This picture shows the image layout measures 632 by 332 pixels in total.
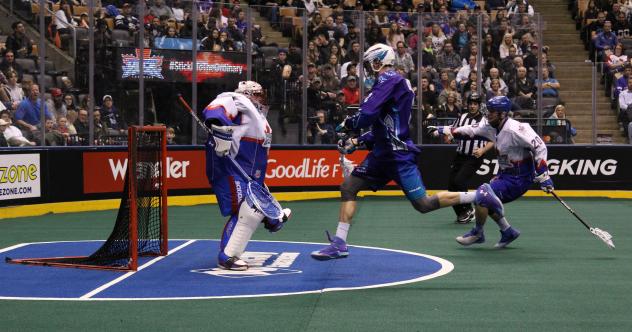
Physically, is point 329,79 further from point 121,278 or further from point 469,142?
point 121,278

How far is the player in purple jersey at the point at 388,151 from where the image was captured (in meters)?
9.52

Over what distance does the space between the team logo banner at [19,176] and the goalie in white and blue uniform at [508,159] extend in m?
6.64

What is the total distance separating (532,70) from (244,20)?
5.54 m

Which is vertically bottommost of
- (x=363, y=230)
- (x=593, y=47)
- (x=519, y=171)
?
(x=363, y=230)

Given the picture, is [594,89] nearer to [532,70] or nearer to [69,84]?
[532,70]

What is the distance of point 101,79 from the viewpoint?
17062 millimetres

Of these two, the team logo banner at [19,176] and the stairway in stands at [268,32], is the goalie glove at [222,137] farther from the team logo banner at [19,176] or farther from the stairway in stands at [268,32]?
the stairway in stands at [268,32]

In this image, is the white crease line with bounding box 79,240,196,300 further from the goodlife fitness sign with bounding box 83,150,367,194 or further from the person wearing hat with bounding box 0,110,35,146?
the person wearing hat with bounding box 0,110,35,146

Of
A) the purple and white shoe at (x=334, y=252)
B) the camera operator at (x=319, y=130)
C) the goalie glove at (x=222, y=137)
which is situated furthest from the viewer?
the camera operator at (x=319, y=130)

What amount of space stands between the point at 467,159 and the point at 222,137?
6.18 m

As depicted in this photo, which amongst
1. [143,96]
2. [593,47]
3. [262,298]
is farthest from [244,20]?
[262,298]

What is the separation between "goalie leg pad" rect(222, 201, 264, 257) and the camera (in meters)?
9.37

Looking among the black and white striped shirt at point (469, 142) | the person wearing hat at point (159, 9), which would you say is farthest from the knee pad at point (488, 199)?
the person wearing hat at point (159, 9)

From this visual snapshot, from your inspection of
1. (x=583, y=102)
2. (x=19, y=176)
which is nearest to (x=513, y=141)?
(x=19, y=176)
